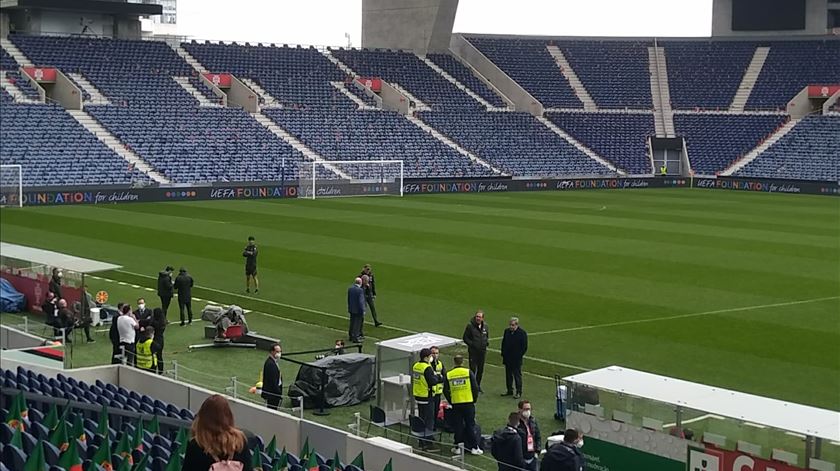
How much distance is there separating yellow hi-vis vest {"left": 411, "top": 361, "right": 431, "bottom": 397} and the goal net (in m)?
40.4

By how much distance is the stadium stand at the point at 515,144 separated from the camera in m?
66.5

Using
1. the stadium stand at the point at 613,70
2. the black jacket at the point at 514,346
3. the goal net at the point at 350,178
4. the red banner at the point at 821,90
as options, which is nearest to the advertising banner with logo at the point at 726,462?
the black jacket at the point at 514,346

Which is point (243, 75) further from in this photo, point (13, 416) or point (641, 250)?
point (13, 416)

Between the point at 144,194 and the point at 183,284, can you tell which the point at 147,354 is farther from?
the point at 144,194

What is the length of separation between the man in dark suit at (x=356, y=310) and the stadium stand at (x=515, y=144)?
44.2 metres

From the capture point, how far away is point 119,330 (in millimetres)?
18500

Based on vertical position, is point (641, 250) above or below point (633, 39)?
below

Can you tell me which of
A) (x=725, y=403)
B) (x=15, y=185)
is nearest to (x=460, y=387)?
(x=725, y=403)

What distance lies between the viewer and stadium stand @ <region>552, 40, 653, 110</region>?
77188mm

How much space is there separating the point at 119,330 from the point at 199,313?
18.1 feet

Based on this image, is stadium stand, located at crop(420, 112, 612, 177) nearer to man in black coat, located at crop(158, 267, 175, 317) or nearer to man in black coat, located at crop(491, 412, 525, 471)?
man in black coat, located at crop(158, 267, 175, 317)

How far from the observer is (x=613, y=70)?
261ft

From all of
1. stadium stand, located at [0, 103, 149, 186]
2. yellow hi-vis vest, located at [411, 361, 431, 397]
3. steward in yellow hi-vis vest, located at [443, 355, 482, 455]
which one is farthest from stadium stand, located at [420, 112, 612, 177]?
steward in yellow hi-vis vest, located at [443, 355, 482, 455]

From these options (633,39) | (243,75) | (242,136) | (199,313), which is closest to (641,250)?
(199,313)
